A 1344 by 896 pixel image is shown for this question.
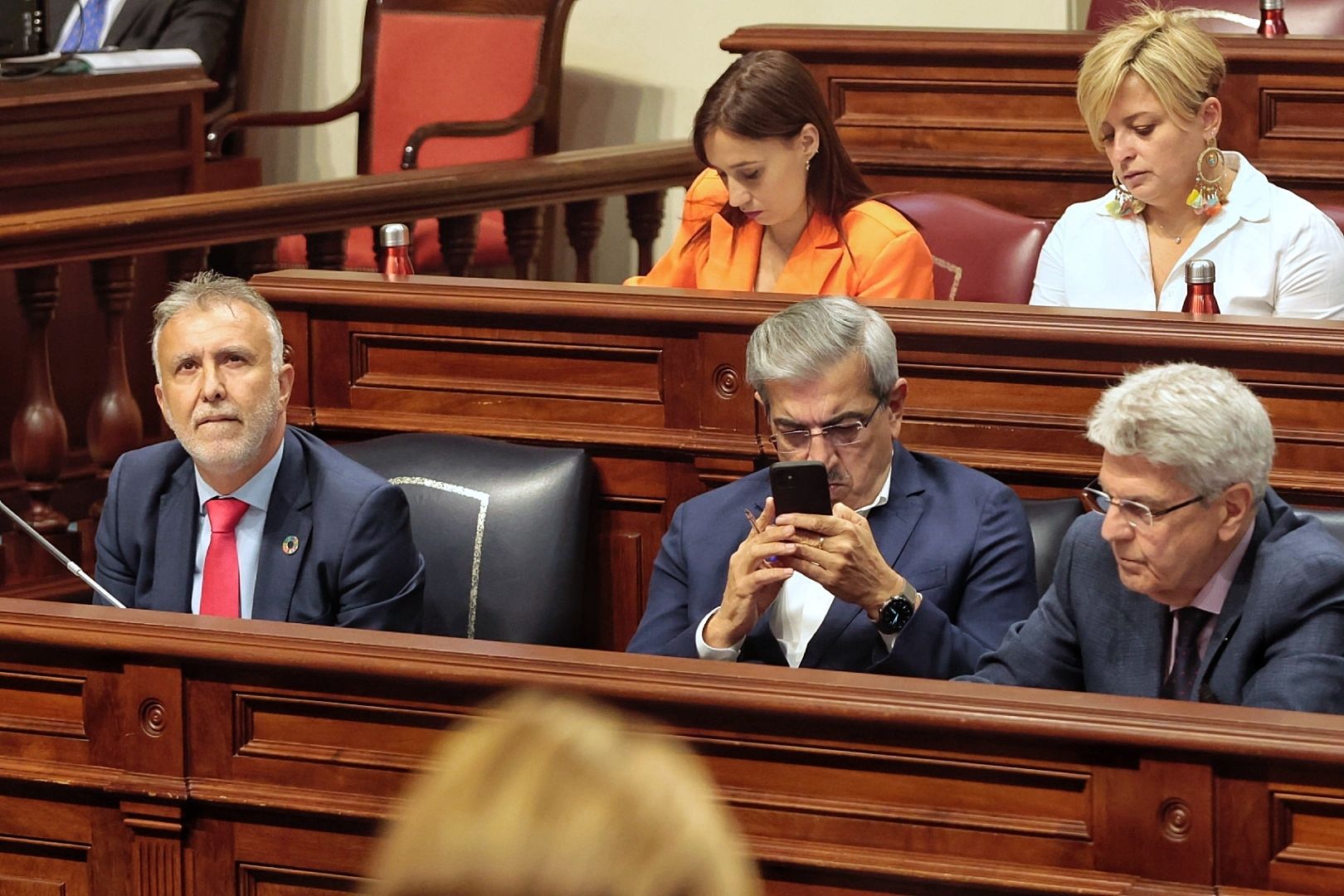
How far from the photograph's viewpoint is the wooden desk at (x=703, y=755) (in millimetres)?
1775

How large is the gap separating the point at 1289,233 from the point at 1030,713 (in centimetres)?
156

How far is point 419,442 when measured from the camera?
301 cm

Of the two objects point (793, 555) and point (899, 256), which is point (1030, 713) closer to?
point (793, 555)

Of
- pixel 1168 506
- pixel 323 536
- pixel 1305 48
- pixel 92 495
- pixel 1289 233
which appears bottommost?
pixel 92 495

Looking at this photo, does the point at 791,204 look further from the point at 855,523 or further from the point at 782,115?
the point at 855,523

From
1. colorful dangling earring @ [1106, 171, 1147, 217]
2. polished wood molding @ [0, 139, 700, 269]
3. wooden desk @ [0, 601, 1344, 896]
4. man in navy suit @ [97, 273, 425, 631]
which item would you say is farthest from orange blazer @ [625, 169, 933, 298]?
wooden desk @ [0, 601, 1344, 896]

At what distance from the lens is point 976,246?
11.7ft

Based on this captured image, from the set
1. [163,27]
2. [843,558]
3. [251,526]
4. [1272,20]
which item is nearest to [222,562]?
[251,526]

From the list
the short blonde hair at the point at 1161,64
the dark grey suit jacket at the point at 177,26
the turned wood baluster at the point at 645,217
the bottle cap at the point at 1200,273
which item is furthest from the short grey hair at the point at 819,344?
the dark grey suit jacket at the point at 177,26

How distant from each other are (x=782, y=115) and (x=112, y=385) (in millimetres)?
1398

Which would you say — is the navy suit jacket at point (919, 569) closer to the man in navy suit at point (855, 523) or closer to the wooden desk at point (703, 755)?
the man in navy suit at point (855, 523)

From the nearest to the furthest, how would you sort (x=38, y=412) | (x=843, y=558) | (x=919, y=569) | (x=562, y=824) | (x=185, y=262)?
(x=562, y=824) < (x=843, y=558) < (x=919, y=569) < (x=38, y=412) < (x=185, y=262)

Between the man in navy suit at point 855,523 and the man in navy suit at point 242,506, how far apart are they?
0.39m

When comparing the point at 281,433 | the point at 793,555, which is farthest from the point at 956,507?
the point at 281,433
